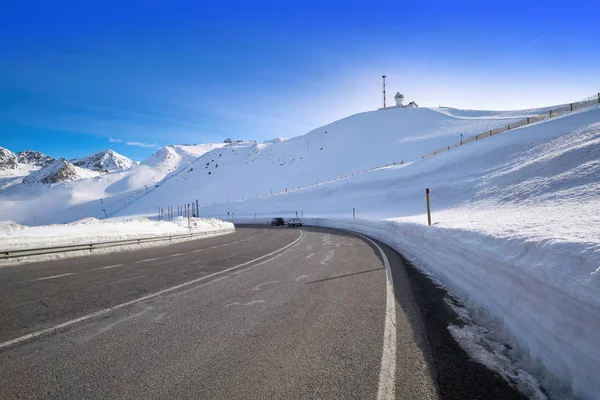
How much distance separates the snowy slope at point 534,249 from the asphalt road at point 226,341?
0.73 metres

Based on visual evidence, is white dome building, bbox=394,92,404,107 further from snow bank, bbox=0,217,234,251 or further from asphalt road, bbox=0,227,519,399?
asphalt road, bbox=0,227,519,399

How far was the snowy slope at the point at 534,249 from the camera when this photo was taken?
3.04 meters

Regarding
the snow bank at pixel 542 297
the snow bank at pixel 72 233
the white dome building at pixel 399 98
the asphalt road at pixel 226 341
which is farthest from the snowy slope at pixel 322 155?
the asphalt road at pixel 226 341

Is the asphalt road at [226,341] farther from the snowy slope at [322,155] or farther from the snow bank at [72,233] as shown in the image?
the snowy slope at [322,155]

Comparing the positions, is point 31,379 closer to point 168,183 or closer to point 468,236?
point 468,236

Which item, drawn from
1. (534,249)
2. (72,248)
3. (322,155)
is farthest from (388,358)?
(322,155)

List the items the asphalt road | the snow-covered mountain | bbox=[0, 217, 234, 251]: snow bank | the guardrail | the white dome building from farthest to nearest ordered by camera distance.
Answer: the white dome building → bbox=[0, 217, 234, 251]: snow bank → the guardrail → the snow-covered mountain → the asphalt road

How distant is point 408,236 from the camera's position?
45.5ft

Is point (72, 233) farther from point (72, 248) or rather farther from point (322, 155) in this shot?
point (322, 155)

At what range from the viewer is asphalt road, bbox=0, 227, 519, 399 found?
2979mm

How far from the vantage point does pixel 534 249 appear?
4.36m

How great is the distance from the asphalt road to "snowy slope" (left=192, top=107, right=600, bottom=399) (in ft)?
2.39

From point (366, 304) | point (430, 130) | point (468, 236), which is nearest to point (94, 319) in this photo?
point (366, 304)

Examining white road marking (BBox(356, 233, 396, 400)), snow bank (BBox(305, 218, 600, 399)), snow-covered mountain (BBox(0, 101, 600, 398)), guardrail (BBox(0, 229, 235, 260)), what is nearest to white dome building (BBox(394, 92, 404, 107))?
snow-covered mountain (BBox(0, 101, 600, 398))
